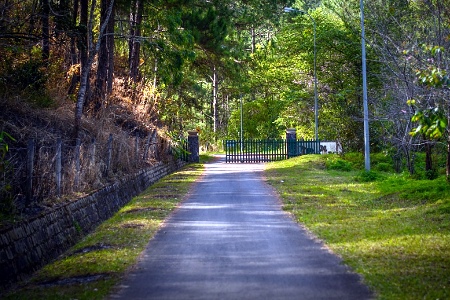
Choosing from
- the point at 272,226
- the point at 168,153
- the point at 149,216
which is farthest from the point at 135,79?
the point at 272,226

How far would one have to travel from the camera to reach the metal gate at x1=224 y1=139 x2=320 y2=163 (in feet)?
149

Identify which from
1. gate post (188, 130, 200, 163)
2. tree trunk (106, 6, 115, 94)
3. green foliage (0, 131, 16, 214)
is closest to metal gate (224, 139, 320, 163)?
gate post (188, 130, 200, 163)

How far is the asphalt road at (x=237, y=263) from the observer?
8.65 m

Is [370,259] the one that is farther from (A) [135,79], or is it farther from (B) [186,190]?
(A) [135,79]

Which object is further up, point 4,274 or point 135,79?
point 135,79

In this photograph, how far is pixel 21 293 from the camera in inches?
359

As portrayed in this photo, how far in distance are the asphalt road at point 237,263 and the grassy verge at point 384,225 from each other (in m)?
0.43

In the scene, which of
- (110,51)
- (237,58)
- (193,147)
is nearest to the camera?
(110,51)

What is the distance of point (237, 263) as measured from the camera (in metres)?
10.5

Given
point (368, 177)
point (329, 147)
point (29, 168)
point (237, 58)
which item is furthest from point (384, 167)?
point (29, 168)

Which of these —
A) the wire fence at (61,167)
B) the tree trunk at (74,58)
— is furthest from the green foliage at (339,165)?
the tree trunk at (74,58)

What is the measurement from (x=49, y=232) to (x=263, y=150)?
3434 centimetres

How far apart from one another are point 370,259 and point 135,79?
23.1 metres

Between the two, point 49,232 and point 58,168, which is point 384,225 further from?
point 58,168
